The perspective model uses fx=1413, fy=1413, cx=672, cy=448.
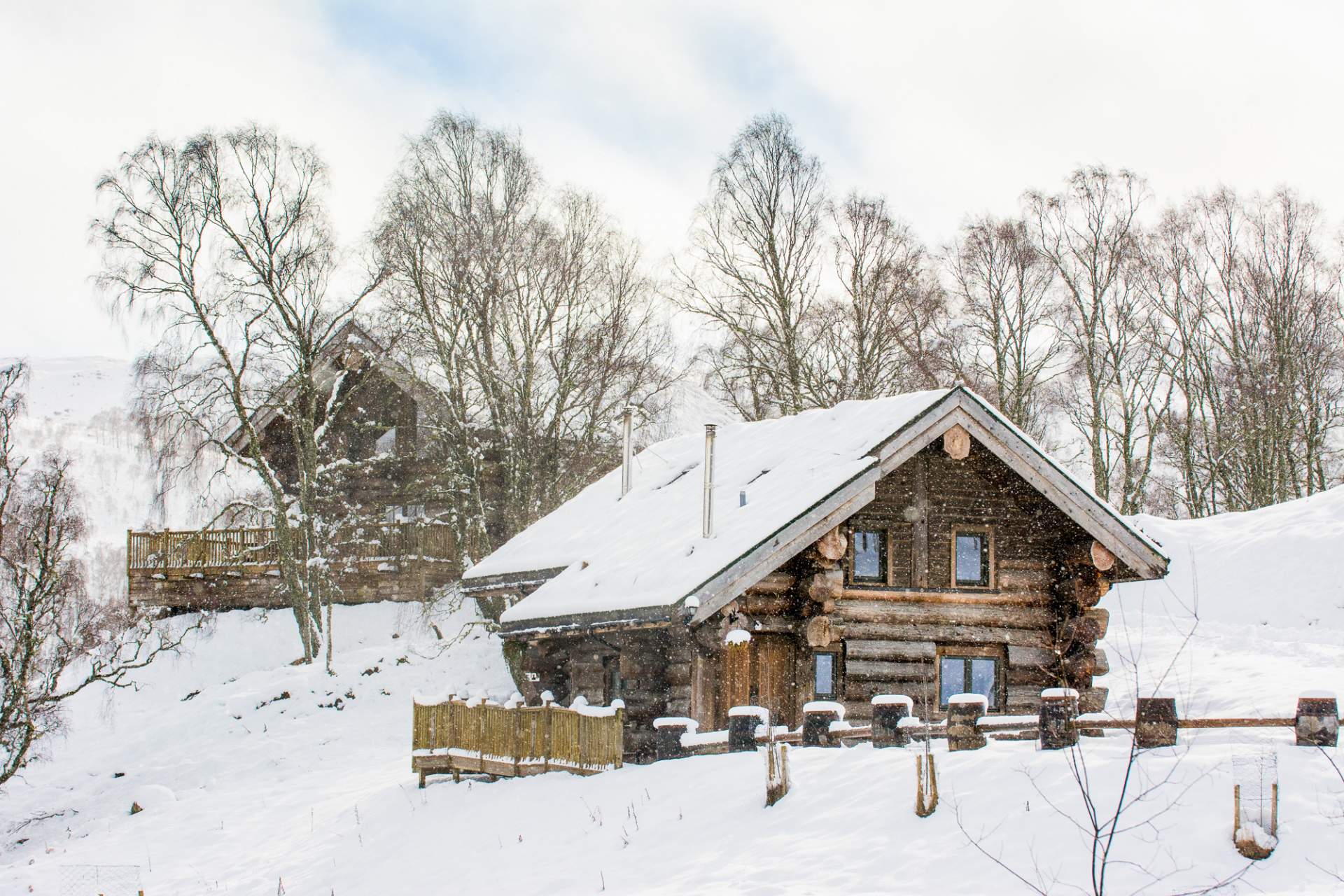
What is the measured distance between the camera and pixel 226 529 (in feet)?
115

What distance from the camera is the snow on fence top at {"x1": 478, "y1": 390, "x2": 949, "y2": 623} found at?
1825cm

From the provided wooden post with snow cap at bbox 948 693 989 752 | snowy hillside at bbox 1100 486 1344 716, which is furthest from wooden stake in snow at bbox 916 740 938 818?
snowy hillside at bbox 1100 486 1344 716

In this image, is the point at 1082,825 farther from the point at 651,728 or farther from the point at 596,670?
the point at 596,670

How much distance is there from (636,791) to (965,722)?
150 inches

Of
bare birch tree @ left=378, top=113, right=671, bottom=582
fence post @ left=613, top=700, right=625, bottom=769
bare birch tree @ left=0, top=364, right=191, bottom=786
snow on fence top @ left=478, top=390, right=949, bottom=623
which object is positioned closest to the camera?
fence post @ left=613, top=700, right=625, bottom=769

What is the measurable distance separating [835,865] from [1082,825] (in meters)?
2.14

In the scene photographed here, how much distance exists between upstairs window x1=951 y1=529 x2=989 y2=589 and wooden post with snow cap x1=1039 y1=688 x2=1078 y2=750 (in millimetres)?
6217

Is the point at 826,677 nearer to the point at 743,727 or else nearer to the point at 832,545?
the point at 832,545

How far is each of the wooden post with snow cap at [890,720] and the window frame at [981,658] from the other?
411 cm

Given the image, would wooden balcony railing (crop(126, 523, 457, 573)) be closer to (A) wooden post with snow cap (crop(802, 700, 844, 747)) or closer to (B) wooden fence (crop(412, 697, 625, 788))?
(B) wooden fence (crop(412, 697, 625, 788))

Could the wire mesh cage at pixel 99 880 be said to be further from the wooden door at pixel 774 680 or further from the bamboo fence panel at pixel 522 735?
the wooden door at pixel 774 680

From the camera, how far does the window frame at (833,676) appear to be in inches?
783

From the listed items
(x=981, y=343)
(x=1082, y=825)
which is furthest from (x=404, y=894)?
→ (x=981, y=343)

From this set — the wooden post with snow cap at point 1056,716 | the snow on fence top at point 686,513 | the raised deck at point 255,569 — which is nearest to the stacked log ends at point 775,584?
the snow on fence top at point 686,513
